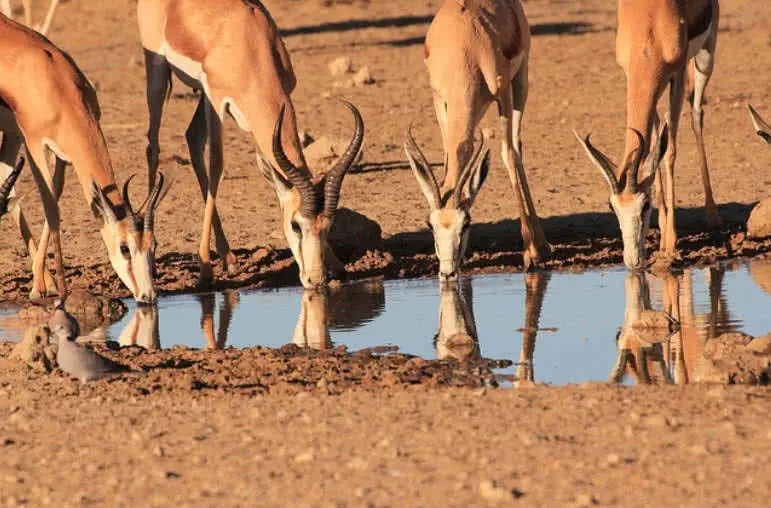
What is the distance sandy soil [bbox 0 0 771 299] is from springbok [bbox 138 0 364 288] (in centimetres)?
69

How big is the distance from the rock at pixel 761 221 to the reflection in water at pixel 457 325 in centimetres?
274

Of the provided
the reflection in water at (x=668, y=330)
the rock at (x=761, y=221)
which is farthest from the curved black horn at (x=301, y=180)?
the rock at (x=761, y=221)

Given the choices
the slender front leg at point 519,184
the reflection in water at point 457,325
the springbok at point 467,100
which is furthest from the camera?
the slender front leg at point 519,184

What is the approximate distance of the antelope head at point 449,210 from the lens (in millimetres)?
12562

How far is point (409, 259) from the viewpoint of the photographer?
548 inches

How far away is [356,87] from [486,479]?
18614 mm

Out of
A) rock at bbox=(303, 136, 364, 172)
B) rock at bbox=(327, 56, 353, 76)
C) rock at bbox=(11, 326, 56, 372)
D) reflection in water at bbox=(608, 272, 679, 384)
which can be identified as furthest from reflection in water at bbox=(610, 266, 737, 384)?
rock at bbox=(327, 56, 353, 76)

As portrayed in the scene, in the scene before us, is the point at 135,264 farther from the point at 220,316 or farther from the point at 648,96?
the point at 648,96

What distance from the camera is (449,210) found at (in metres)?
12.7

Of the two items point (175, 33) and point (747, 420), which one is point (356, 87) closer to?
point (175, 33)

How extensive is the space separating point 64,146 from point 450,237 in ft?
10.0

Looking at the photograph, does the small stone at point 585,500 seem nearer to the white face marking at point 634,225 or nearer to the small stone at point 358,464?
the small stone at point 358,464

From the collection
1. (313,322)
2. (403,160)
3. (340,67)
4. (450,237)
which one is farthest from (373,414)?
(340,67)

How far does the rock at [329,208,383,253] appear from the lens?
45.8 ft
